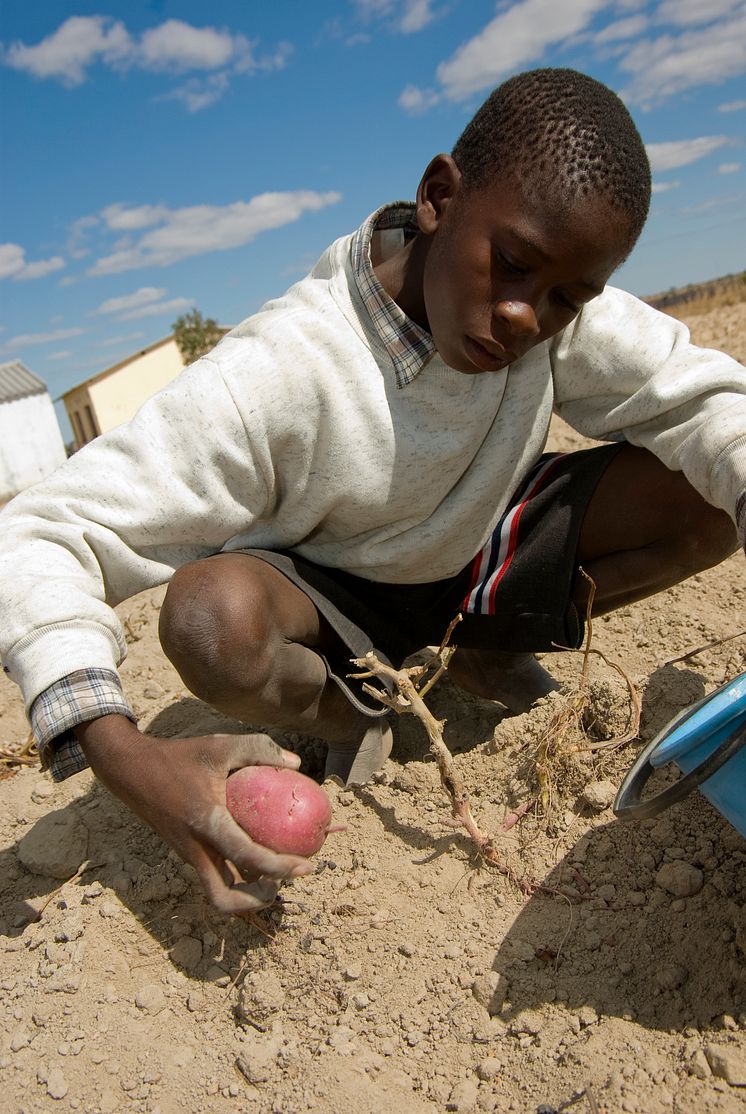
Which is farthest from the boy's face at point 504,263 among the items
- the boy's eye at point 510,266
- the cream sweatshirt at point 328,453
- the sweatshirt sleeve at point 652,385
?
the sweatshirt sleeve at point 652,385

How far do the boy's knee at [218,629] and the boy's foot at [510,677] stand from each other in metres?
0.70

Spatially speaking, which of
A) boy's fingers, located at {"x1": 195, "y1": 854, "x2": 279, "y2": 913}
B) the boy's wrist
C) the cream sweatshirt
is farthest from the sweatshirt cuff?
the boy's wrist

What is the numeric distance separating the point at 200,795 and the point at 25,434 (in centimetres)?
2258

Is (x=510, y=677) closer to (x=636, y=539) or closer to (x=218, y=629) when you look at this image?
(x=636, y=539)

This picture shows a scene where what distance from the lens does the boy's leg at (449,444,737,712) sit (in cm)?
200

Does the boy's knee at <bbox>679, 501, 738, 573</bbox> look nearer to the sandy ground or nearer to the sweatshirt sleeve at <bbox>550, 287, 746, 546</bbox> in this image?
the sweatshirt sleeve at <bbox>550, 287, 746, 546</bbox>

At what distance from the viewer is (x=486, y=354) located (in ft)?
5.54

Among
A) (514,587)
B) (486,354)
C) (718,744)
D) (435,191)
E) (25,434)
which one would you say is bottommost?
(25,434)

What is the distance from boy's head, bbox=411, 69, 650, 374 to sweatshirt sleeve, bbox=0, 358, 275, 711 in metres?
0.49

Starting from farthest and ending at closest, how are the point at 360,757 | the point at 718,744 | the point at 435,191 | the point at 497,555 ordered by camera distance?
the point at 497,555, the point at 360,757, the point at 435,191, the point at 718,744

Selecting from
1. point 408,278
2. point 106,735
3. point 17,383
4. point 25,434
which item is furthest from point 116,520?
point 17,383

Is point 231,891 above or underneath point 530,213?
underneath

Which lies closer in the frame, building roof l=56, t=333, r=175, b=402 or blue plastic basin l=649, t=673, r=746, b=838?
blue plastic basin l=649, t=673, r=746, b=838

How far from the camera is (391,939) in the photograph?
5.14 feet
